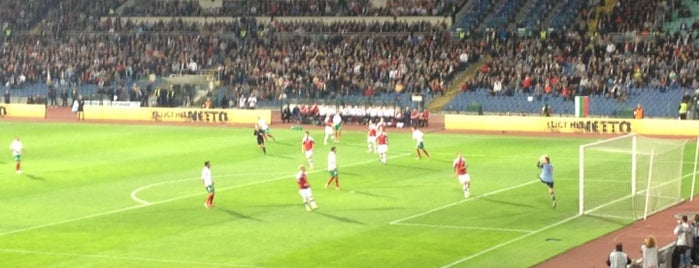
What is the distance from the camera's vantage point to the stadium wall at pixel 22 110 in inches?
3418

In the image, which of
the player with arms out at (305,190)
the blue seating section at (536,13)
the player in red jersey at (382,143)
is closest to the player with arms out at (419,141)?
the player in red jersey at (382,143)

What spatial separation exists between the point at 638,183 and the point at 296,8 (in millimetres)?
57014

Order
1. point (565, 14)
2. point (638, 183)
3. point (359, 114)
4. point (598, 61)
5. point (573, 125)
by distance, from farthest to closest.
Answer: point (565, 14) < point (598, 61) < point (359, 114) < point (573, 125) < point (638, 183)

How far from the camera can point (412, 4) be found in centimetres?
9612

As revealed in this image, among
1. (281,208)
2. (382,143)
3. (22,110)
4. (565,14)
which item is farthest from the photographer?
(565,14)

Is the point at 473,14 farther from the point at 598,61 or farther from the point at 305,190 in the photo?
the point at 305,190

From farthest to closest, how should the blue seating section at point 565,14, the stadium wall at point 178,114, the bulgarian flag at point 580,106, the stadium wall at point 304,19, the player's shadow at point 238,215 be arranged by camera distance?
the stadium wall at point 304,19 < the blue seating section at point 565,14 < the stadium wall at point 178,114 < the bulgarian flag at point 580,106 < the player's shadow at point 238,215

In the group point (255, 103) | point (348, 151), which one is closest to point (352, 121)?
point (255, 103)

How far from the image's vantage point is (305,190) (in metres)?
44.2

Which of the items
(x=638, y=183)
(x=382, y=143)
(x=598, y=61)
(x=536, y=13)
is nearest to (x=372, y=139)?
(x=382, y=143)

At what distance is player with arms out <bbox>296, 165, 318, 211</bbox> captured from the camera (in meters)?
43.8

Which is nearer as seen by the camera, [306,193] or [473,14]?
[306,193]

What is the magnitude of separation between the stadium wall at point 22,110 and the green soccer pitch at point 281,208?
1871cm

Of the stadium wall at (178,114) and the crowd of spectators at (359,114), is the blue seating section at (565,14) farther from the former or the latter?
the stadium wall at (178,114)
